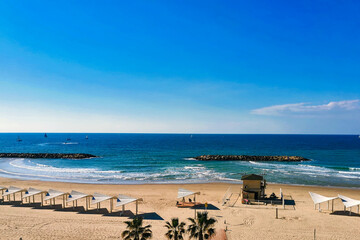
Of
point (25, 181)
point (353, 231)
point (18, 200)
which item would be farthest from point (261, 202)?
point (25, 181)

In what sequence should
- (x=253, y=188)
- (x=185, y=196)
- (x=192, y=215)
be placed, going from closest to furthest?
(x=192, y=215)
(x=185, y=196)
(x=253, y=188)

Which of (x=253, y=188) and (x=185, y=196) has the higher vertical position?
(x=253, y=188)

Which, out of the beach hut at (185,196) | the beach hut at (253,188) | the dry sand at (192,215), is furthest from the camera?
the beach hut at (253,188)

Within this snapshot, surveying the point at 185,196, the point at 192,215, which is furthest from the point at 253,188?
the point at 192,215

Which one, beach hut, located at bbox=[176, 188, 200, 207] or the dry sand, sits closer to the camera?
the dry sand

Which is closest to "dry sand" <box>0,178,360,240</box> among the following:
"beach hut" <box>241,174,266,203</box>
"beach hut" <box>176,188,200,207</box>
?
"beach hut" <box>176,188,200,207</box>

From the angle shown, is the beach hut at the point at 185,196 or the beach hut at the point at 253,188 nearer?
the beach hut at the point at 185,196

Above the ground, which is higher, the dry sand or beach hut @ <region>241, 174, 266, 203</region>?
beach hut @ <region>241, 174, 266, 203</region>

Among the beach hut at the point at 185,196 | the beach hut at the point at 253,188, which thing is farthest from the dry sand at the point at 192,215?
the beach hut at the point at 253,188

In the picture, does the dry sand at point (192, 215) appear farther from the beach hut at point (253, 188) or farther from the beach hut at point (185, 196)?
the beach hut at point (253, 188)

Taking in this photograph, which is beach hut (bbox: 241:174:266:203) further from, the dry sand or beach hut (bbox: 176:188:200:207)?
beach hut (bbox: 176:188:200:207)

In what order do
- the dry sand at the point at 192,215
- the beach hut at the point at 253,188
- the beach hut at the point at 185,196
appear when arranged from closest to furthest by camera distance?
the dry sand at the point at 192,215, the beach hut at the point at 185,196, the beach hut at the point at 253,188

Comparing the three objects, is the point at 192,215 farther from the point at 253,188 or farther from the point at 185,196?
the point at 253,188

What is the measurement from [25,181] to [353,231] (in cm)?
4016
